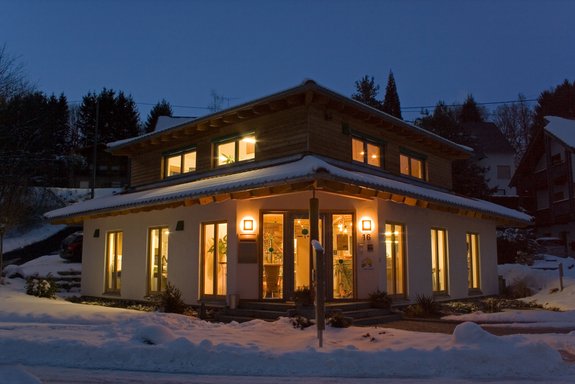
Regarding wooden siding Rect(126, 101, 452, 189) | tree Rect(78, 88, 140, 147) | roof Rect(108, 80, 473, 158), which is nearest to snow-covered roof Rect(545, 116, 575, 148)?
roof Rect(108, 80, 473, 158)

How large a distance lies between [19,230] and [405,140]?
26.9 metres

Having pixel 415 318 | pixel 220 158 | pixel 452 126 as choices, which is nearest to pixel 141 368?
pixel 415 318

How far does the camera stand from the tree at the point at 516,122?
52.0 m

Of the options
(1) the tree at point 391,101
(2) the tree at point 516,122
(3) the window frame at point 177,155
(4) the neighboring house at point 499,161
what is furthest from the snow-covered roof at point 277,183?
(2) the tree at point 516,122

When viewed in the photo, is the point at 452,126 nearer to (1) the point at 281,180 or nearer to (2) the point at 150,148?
(2) the point at 150,148

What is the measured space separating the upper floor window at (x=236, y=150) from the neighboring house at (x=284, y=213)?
1.9 inches

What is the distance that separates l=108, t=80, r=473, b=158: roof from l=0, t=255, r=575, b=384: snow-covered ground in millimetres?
5988

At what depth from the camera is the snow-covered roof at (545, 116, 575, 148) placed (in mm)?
30739

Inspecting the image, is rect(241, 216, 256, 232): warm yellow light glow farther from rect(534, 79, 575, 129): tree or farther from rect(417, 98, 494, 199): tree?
rect(534, 79, 575, 129): tree

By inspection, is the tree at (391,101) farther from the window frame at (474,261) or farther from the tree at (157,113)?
the window frame at (474,261)

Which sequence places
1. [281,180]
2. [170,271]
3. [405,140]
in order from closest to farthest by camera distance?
[281,180] → [170,271] → [405,140]

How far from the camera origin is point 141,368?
6.95 metres

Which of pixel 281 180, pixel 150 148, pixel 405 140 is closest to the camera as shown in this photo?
pixel 281 180

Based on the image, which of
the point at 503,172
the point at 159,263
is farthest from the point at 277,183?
the point at 503,172
